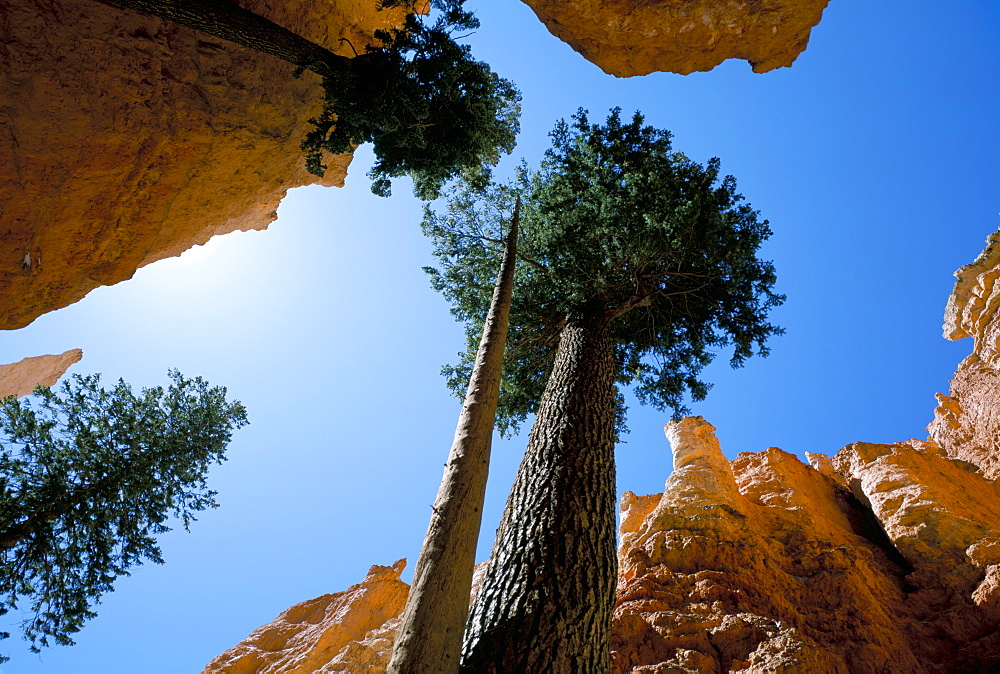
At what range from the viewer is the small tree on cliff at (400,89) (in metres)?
6.04

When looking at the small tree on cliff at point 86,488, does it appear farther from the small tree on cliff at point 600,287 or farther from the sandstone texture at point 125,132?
the small tree on cliff at point 600,287

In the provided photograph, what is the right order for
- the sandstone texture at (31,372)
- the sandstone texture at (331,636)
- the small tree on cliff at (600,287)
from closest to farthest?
the small tree on cliff at (600,287) → the sandstone texture at (331,636) → the sandstone texture at (31,372)

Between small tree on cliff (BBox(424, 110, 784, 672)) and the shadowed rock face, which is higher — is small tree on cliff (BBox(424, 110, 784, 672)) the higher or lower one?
the higher one

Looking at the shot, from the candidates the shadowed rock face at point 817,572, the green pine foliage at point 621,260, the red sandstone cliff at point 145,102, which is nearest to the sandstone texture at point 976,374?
the shadowed rock face at point 817,572

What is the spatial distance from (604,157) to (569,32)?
2.62 m

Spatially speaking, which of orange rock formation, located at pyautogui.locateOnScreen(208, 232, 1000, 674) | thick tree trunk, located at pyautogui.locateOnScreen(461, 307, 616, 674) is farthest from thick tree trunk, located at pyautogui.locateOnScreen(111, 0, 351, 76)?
orange rock formation, located at pyautogui.locateOnScreen(208, 232, 1000, 674)

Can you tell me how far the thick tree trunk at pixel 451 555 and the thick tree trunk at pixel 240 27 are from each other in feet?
17.7

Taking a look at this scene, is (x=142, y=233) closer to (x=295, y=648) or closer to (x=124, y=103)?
(x=124, y=103)

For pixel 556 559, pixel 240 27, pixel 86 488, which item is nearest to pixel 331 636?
pixel 86 488

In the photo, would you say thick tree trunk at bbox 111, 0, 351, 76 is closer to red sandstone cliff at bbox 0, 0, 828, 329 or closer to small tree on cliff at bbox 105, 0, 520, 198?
small tree on cliff at bbox 105, 0, 520, 198

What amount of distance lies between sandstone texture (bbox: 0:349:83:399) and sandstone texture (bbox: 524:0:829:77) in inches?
700

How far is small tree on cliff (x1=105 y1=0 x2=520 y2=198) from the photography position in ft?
19.8

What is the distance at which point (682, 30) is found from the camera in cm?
742

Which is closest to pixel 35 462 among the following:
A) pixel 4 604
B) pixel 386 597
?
pixel 4 604
